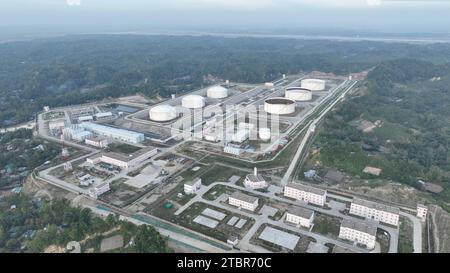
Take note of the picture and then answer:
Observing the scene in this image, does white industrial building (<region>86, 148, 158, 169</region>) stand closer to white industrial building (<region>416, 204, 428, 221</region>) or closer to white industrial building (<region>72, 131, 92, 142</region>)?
white industrial building (<region>72, 131, 92, 142</region>)

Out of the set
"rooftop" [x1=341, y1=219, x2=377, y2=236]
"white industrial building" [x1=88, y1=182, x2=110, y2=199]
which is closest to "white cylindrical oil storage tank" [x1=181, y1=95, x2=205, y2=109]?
"white industrial building" [x1=88, y1=182, x2=110, y2=199]

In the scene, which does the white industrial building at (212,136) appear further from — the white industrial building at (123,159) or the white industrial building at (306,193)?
the white industrial building at (306,193)

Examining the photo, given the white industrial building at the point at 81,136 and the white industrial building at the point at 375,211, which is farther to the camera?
the white industrial building at the point at 81,136

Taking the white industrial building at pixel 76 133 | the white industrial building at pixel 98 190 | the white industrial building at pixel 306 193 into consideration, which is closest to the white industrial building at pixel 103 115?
the white industrial building at pixel 76 133

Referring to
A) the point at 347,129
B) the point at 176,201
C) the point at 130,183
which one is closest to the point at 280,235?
the point at 176,201

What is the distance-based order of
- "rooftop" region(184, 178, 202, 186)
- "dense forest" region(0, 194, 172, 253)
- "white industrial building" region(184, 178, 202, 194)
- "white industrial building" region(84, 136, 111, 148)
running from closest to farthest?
1. "dense forest" region(0, 194, 172, 253)
2. "white industrial building" region(184, 178, 202, 194)
3. "rooftop" region(184, 178, 202, 186)
4. "white industrial building" region(84, 136, 111, 148)

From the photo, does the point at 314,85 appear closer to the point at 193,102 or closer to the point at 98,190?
the point at 193,102
